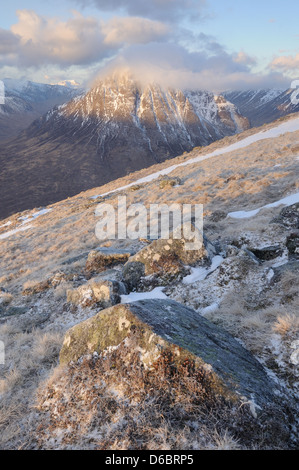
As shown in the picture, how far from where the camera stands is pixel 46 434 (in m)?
2.80

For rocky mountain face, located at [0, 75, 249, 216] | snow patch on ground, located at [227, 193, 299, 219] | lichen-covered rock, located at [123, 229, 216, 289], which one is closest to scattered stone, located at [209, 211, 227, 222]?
snow patch on ground, located at [227, 193, 299, 219]

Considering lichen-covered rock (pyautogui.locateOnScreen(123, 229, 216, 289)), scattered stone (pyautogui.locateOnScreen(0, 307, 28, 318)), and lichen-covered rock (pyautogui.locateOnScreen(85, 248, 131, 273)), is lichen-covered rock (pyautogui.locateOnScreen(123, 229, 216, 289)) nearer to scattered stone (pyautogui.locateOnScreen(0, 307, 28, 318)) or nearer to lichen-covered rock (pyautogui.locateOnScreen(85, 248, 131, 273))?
lichen-covered rock (pyautogui.locateOnScreen(85, 248, 131, 273))

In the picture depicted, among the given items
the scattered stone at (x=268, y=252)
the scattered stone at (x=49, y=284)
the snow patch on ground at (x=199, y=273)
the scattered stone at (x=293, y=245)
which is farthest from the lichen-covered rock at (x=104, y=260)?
the scattered stone at (x=293, y=245)

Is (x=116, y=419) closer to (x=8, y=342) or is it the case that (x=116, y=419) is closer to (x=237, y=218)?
(x=8, y=342)

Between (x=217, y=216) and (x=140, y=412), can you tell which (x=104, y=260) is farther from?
(x=140, y=412)

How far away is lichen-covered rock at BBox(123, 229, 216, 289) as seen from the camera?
7406 millimetres

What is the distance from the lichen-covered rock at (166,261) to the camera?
7.41 metres

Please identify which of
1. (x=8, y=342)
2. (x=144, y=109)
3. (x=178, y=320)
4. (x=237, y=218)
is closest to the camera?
(x=178, y=320)

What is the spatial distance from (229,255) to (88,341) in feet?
16.2

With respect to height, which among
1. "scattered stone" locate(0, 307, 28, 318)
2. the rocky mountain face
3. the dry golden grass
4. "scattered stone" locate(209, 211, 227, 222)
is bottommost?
"scattered stone" locate(209, 211, 227, 222)

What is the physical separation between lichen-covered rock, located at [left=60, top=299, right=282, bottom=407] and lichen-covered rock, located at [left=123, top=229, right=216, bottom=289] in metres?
3.14

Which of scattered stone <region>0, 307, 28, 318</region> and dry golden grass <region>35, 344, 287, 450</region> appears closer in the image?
dry golden grass <region>35, 344, 287, 450</region>

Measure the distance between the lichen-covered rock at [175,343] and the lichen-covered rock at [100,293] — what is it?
98.7 inches
